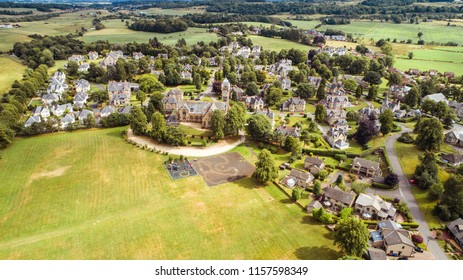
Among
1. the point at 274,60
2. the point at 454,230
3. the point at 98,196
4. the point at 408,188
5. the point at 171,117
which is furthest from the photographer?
the point at 274,60

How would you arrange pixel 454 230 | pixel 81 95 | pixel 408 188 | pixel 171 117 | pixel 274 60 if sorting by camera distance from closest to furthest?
1. pixel 454 230
2. pixel 408 188
3. pixel 171 117
4. pixel 81 95
5. pixel 274 60

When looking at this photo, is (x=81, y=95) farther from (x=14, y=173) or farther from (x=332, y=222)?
(x=332, y=222)

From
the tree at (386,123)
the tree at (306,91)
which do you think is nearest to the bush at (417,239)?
the tree at (386,123)

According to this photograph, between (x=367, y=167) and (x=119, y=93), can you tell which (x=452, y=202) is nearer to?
(x=367, y=167)

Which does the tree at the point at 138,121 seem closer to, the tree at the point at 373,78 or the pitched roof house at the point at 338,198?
the pitched roof house at the point at 338,198

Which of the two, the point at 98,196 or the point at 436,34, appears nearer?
the point at 98,196

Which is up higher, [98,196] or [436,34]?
[436,34]

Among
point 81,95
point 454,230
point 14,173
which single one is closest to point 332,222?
point 454,230
